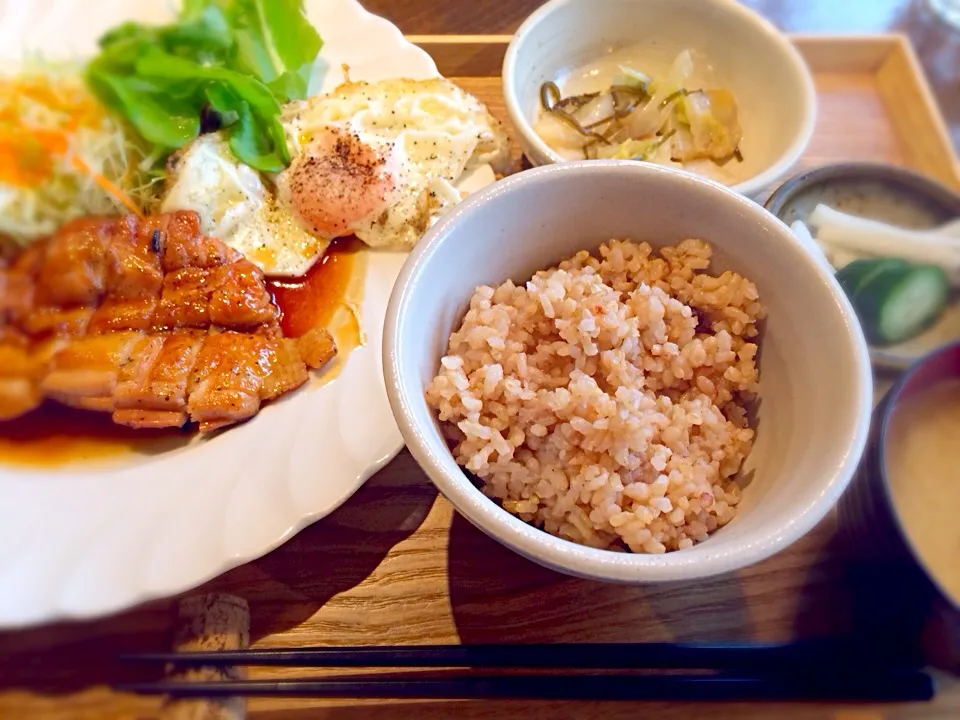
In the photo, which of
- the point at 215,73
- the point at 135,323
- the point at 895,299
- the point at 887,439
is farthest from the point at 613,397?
the point at 215,73

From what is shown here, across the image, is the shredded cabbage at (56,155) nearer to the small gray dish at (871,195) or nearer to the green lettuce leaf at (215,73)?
the green lettuce leaf at (215,73)

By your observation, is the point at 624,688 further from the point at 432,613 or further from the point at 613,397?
the point at 613,397

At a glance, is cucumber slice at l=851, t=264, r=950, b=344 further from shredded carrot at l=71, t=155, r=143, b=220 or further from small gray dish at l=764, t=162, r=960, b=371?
shredded carrot at l=71, t=155, r=143, b=220

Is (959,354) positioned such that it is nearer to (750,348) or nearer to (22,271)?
(750,348)

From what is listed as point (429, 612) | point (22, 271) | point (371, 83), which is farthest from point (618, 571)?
point (22, 271)

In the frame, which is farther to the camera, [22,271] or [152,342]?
[22,271]

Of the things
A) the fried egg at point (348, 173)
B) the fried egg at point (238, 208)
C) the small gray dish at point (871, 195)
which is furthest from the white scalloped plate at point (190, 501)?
the small gray dish at point (871, 195)

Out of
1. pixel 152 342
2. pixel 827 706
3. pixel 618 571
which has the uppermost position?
pixel 618 571

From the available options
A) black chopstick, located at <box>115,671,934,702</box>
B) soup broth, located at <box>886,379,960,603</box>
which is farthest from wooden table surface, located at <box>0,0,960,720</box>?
soup broth, located at <box>886,379,960,603</box>
